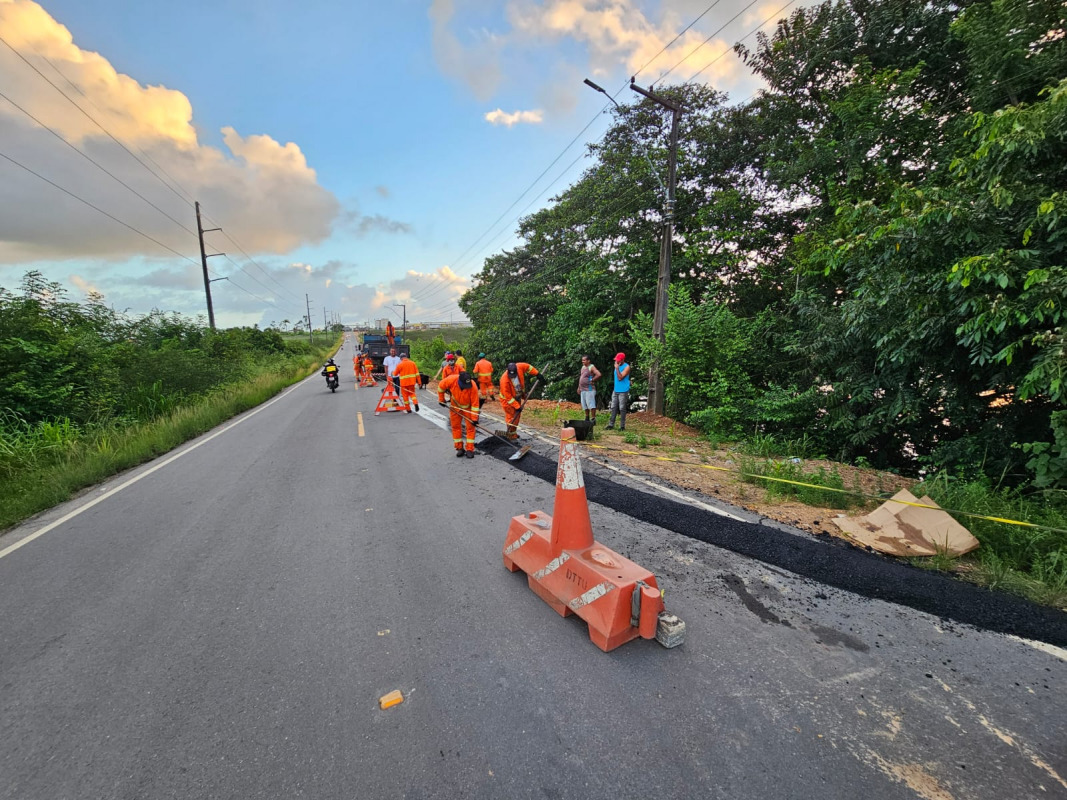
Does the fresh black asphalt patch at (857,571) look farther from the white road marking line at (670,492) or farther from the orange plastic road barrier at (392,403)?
the orange plastic road barrier at (392,403)

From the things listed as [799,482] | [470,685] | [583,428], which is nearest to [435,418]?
[583,428]

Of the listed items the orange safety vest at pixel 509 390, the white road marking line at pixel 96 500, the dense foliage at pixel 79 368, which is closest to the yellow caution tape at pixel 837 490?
the orange safety vest at pixel 509 390

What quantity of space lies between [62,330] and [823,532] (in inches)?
579

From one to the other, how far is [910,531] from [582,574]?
3.06 metres

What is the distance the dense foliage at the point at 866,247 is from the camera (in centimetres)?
451

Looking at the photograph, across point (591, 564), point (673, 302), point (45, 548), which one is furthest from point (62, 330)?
point (673, 302)

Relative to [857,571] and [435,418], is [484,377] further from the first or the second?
[857,571]

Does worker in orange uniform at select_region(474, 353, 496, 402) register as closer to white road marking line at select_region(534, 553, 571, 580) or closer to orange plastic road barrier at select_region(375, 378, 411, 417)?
orange plastic road barrier at select_region(375, 378, 411, 417)

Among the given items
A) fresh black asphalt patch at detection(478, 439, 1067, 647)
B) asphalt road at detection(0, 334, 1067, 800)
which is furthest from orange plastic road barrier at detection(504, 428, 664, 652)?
fresh black asphalt patch at detection(478, 439, 1067, 647)

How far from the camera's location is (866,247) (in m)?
5.67

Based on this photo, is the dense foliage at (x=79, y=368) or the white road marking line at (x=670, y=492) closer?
the white road marking line at (x=670, y=492)

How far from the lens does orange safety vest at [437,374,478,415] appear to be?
6672 millimetres

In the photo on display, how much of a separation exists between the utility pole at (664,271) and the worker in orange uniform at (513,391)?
4.57 metres

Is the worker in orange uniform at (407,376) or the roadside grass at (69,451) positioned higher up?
the worker in orange uniform at (407,376)
